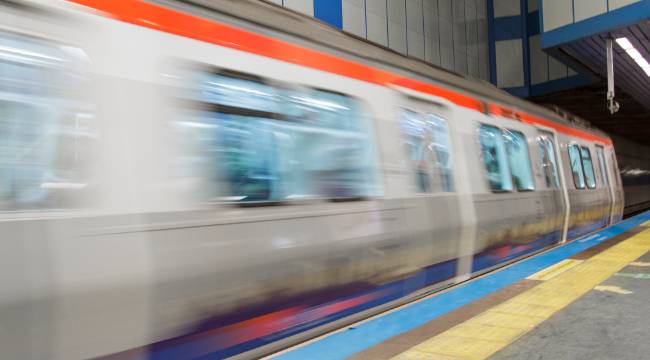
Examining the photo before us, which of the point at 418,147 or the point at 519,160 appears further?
the point at 519,160

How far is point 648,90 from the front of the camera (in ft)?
60.5

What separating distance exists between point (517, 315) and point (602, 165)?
8.62 m

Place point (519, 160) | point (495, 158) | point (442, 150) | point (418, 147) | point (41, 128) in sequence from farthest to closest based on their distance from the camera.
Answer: point (519, 160)
point (495, 158)
point (442, 150)
point (418, 147)
point (41, 128)

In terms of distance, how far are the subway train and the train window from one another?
5.81 ft

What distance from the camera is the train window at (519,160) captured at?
22.6 ft

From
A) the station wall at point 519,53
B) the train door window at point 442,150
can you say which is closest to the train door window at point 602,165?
the train door window at point 442,150

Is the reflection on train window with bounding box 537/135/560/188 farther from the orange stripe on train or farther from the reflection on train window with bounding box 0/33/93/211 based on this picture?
the reflection on train window with bounding box 0/33/93/211

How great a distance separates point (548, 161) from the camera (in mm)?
8133

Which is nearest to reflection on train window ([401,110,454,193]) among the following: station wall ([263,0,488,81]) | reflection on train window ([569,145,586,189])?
reflection on train window ([569,145,586,189])

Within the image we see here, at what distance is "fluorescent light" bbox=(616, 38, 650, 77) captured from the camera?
12.6 meters

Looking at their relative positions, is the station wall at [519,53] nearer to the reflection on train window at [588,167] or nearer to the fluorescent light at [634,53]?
the fluorescent light at [634,53]

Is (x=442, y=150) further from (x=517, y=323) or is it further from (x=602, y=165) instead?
(x=602, y=165)

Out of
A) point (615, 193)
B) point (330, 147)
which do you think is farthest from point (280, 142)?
point (615, 193)

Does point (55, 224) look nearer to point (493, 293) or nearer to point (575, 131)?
point (493, 293)
